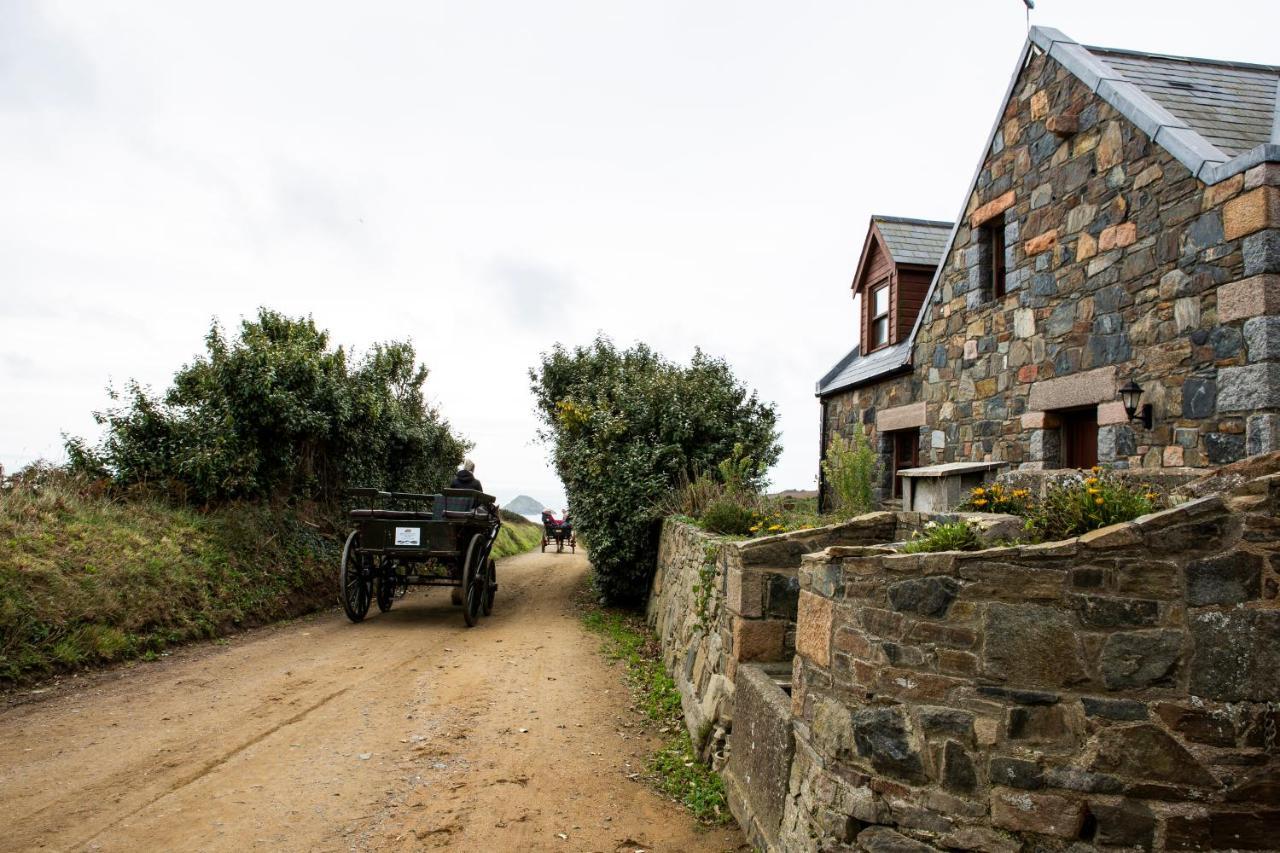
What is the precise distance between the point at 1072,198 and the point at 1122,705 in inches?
237

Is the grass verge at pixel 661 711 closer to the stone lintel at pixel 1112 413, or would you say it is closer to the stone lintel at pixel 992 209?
the stone lintel at pixel 1112 413

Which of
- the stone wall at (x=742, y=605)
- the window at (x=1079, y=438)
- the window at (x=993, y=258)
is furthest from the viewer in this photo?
the window at (x=993, y=258)

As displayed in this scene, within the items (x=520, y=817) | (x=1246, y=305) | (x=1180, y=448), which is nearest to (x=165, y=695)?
(x=520, y=817)

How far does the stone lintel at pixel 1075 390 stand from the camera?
21.9 feet

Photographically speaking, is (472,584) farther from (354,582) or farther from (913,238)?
(913,238)

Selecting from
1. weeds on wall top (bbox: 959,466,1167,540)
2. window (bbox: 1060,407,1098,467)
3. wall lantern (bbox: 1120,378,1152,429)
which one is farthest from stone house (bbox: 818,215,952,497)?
weeds on wall top (bbox: 959,466,1167,540)

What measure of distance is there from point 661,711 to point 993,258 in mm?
6357

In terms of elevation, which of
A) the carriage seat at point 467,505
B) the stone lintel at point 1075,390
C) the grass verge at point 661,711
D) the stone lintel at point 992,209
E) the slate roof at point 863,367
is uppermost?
the stone lintel at point 992,209

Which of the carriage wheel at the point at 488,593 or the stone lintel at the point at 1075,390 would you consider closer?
the stone lintel at the point at 1075,390

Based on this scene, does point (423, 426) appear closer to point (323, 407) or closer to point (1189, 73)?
point (323, 407)

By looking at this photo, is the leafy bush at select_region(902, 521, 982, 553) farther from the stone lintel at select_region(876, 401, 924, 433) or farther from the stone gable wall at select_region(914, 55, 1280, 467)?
the stone lintel at select_region(876, 401, 924, 433)

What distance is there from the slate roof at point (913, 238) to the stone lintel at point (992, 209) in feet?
7.90

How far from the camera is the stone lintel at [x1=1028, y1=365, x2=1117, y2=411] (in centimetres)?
666

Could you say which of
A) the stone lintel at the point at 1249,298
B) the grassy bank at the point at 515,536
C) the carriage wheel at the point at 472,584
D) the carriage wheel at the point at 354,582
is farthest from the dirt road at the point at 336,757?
the grassy bank at the point at 515,536
